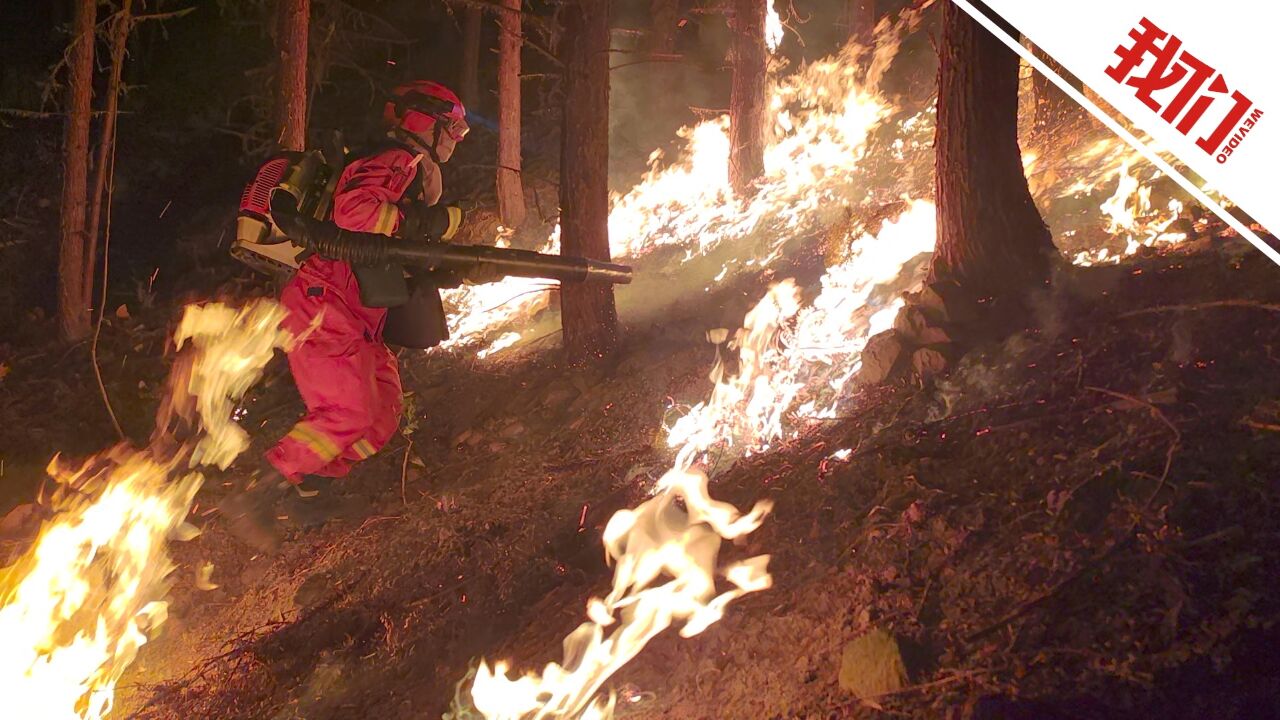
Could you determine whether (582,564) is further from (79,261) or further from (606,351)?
(79,261)

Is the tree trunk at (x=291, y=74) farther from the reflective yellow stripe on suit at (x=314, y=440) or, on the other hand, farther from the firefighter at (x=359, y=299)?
the reflective yellow stripe on suit at (x=314, y=440)

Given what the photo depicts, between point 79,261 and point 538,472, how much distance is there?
380 inches

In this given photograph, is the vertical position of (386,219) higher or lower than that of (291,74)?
lower

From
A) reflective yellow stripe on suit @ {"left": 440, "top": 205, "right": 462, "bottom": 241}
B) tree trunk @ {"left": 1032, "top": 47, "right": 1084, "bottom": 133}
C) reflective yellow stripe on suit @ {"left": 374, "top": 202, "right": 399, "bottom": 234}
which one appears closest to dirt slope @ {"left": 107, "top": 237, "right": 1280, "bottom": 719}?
reflective yellow stripe on suit @ {"left": 440, "top": 205, "right": 462, "bottom": 241}

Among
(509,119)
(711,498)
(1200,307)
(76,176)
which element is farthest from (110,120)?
(1200,307)

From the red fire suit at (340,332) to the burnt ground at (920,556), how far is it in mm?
851

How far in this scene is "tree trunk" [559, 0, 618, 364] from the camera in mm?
6828

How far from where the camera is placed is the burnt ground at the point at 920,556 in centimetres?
279

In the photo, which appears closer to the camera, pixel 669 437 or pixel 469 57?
pixel 669 437

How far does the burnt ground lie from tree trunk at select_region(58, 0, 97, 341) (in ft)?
24.7

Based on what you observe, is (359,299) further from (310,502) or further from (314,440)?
(310,502)

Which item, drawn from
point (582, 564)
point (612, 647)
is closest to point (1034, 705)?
point (612, 647)

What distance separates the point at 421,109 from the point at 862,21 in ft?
34.2

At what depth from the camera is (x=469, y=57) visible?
645 inches
